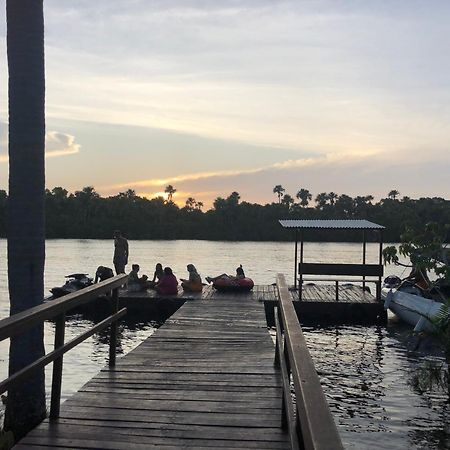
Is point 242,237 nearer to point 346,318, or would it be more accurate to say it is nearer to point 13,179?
point 346,318

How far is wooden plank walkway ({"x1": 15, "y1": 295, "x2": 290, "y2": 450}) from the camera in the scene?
5.66m

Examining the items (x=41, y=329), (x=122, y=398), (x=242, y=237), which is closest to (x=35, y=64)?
(x=41, y=329)

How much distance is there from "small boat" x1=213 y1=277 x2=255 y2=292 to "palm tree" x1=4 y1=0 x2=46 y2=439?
13.9m

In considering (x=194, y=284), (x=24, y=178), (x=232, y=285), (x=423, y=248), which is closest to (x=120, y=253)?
(x=194, y=284)

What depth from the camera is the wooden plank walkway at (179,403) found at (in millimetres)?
5656

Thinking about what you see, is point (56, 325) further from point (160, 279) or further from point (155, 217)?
point (155, 217)

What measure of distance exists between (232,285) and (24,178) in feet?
47.5

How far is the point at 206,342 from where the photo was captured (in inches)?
443

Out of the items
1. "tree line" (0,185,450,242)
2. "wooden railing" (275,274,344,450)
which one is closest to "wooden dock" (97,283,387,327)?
"wooden railing" (275,274,344,450)

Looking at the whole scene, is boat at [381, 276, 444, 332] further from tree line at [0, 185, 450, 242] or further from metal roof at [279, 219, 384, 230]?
tree line at [0, 185, 450, 242]

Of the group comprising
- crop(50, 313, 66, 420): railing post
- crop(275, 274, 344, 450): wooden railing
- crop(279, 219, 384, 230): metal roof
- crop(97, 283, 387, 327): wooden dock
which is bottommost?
crop(97, 283, 387, 327): wooden dock

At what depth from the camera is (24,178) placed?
745 cm

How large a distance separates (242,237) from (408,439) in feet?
406

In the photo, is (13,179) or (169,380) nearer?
(13,179)
